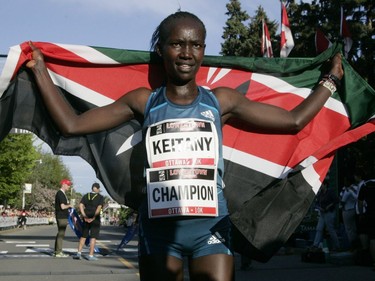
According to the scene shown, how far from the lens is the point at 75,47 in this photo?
16.5 feet

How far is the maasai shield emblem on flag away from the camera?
4691mm

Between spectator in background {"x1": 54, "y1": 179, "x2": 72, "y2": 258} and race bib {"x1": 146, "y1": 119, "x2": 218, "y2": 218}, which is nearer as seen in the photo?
race bib {"x1": 146, "y1": 119, "x2": 218, "y2": 218}

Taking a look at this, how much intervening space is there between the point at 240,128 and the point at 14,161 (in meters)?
44.7

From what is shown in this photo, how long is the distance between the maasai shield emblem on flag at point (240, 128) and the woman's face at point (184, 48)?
0.82 meters

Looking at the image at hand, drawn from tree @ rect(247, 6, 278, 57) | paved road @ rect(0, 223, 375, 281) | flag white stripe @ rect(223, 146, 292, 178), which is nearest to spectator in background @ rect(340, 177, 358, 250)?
paved road @ rect(0, 223, 375, 281)

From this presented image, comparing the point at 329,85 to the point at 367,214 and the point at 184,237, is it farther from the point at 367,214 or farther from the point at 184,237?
the point at 367,214

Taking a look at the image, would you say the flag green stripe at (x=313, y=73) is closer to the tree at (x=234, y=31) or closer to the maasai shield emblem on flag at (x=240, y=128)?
the maasai shield emblem on flag at (x=240, y=128)

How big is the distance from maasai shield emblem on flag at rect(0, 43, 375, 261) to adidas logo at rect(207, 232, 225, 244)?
748 mm

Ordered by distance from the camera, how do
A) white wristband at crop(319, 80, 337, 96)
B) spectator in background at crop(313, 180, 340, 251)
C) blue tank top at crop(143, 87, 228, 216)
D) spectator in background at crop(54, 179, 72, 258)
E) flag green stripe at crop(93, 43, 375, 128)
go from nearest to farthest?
1. blue tank top at crop(143, 87, 228, 216)
2. white wristband at crop(319, 80, 337, 96)
3. flag green stripe at crop(93, 43, 375, 128)
4. spectator in background at crop(313, 180, 340, 251)
5. spectator in background at crop(54, 179, 72, 258)

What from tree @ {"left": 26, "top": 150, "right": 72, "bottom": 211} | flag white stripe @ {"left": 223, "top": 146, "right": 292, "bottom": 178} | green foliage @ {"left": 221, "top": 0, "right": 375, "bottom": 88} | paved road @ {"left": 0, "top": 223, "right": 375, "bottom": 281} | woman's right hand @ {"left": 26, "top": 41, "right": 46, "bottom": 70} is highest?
tree @ {"left": 26, "top": 150, "right": 72, "bottom": 211}

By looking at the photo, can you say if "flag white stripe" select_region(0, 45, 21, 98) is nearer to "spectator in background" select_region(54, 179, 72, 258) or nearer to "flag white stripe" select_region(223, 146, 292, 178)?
"flag white stripe" select_region(223, 146, 292, 178)

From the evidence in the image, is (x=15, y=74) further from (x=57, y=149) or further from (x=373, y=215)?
(x=373, y=215)

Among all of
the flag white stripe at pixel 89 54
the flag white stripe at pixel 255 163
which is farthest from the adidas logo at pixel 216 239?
the flag white stripe at pixel 89 54

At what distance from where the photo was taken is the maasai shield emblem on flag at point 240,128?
4691 mm
